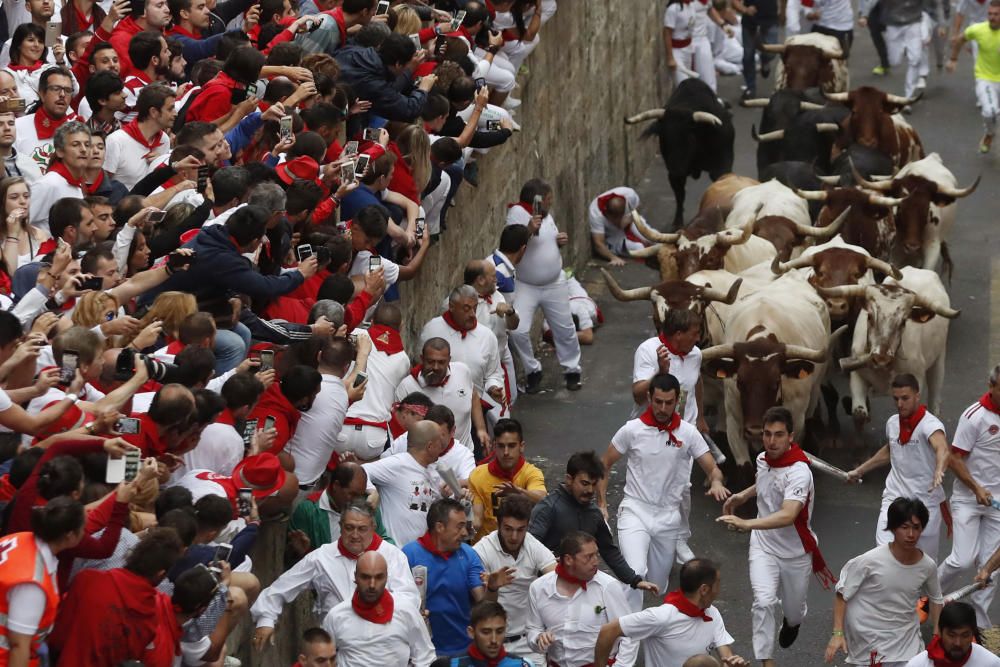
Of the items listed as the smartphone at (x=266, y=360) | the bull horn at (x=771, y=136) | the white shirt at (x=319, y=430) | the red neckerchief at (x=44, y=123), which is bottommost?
the bull horn at (x=771, y=136)

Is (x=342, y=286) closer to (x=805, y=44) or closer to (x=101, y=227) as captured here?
(x=101, y=227)

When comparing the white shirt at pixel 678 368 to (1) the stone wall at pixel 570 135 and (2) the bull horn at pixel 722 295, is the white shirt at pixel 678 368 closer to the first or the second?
(2) the bull horn at pixel 722 295

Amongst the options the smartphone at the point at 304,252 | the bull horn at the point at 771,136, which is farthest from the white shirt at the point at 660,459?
the bull horn at the point at 771,136

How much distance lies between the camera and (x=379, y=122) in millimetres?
12773

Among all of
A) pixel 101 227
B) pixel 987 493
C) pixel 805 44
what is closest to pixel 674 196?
pixel 805 44

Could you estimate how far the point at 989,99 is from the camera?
70.7 feet

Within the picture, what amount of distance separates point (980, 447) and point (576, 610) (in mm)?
3353

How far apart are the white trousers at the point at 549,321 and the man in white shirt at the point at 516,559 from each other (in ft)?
17.8

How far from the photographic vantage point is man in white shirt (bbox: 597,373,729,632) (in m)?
11.2

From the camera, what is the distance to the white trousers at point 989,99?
70.6 feet

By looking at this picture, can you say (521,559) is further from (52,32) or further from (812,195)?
(812,195)

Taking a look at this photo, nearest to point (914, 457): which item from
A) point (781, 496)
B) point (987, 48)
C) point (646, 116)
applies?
point (781, 496)

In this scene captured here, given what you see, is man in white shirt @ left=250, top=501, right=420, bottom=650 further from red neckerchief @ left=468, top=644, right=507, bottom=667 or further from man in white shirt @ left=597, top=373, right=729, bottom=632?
man in white shirt @ left=597, top=373, right=729, bottom=632

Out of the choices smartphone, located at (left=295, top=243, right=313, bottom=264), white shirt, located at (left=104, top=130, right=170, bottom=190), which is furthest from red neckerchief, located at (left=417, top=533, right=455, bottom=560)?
white shirt, located at (left=104, top=130, right=170, bottom=190)
